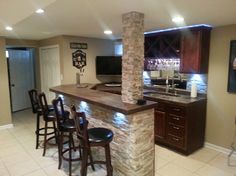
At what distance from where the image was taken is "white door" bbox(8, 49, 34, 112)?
6258 millimetres

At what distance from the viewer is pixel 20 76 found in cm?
646

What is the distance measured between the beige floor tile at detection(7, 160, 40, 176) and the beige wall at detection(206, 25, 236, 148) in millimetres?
3169

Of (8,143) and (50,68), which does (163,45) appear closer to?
(50,68)

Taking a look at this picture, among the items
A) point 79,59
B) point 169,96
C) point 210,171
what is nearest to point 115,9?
point 169,96

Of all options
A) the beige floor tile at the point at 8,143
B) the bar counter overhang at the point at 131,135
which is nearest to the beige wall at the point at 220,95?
the bar counter overhang at the point at 131,135

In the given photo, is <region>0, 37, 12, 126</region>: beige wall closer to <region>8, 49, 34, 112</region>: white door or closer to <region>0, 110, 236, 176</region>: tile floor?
<region>0, 110, 236, 176</region>: tile floor

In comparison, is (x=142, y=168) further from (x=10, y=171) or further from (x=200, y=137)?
(x=10, y=171)

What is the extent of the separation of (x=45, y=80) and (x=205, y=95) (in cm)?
442

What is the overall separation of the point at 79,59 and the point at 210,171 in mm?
3721

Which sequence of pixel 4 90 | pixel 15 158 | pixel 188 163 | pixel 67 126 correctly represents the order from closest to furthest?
pixel 67 126 → pixel 188 163 → pixel 15 158 → pixel 4 90

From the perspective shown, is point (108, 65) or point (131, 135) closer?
point (131, 135)

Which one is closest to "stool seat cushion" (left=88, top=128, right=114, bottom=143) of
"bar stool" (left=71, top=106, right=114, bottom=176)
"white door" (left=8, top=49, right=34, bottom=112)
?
"bar stool" (left=71, top=106, right=114, bottom=176)

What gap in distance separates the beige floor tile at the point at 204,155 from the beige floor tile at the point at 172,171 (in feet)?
1.65

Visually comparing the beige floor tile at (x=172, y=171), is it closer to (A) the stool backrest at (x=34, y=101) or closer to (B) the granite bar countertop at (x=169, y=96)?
(B) the granite bar countertop at (x=169, y=96)
